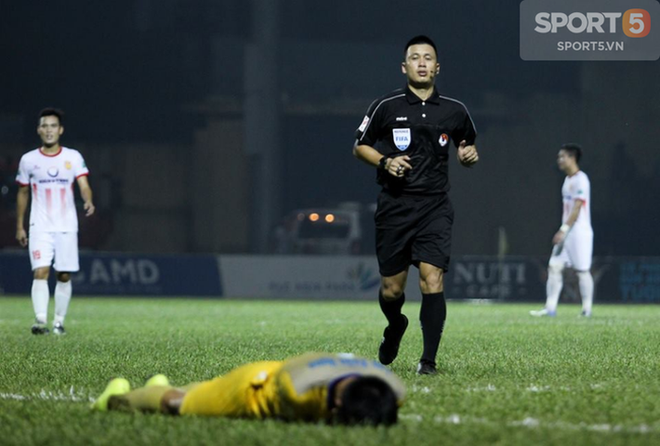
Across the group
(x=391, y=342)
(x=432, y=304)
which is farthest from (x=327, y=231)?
(x=432, y=304)

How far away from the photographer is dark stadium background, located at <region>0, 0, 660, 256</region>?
27906 mm

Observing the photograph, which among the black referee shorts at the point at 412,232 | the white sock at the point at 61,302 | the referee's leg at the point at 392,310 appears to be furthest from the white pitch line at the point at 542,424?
the white sock at the point at 61,302

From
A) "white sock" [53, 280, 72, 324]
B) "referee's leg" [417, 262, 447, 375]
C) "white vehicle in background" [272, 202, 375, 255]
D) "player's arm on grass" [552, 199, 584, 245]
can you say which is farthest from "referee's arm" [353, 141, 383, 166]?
"white vehicle in background" [272, 202, 375, 255]

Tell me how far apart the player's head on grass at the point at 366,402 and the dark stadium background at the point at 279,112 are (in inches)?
903

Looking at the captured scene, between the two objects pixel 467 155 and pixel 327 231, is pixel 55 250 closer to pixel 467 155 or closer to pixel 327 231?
pixel 467 155

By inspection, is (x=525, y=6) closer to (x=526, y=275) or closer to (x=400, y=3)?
(x=400, y=3)

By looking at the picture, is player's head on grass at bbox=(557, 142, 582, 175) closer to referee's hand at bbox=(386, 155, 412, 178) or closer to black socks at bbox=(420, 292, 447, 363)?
black socks at bbox=(420, 292, 447, 363)

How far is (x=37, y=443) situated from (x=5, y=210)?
23.9m

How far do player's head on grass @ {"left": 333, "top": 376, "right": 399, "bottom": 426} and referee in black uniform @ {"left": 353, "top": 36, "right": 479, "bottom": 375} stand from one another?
2909 millimetres

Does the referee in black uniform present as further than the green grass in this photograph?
Yes

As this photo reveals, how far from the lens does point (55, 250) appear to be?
12.1 metres

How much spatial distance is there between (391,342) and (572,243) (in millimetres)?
9644

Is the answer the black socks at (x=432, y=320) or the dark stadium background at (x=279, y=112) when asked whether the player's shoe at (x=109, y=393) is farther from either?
the dark stadium background at (x=279, y=112)

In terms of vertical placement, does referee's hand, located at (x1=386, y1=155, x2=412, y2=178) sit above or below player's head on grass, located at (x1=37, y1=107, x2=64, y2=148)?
below
